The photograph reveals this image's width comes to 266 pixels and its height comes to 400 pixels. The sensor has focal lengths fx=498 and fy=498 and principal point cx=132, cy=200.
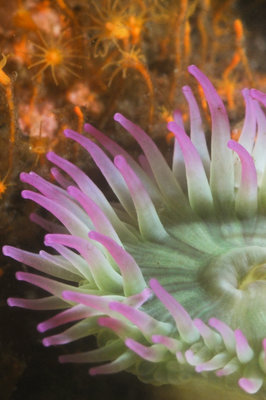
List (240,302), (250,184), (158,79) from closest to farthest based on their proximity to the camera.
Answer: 1. (240,302)
2. (250,184)
3. (158,79)

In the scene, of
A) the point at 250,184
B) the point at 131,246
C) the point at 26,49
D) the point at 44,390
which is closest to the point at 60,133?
the point at 26,49

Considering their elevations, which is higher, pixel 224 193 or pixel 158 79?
pixel 158 79

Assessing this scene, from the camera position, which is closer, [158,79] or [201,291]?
[201,291]

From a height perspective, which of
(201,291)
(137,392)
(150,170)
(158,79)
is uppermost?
(158,79)

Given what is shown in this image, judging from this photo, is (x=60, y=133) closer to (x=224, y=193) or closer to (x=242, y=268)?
(x=224, y=193)

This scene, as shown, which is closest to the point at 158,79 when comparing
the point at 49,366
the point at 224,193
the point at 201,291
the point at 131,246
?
the point at 224,193

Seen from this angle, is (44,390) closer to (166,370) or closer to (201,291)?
(166,370)

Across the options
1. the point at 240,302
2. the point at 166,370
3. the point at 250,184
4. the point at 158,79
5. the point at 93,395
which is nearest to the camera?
the point at 166,370
